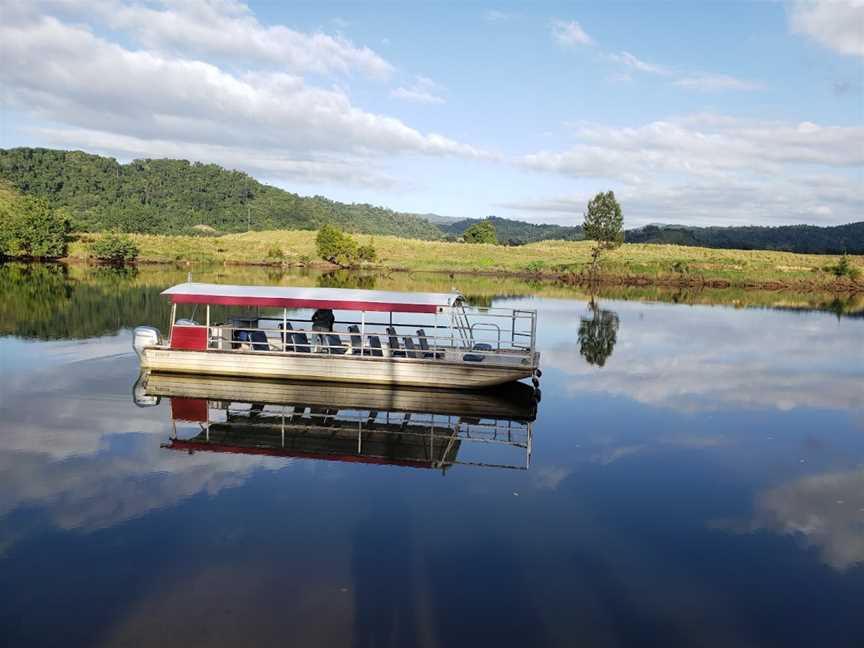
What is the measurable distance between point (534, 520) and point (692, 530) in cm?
288

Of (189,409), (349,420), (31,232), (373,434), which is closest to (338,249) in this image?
(31,232)

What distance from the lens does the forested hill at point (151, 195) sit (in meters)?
154

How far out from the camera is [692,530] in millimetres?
12086

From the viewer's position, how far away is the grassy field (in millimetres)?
86062

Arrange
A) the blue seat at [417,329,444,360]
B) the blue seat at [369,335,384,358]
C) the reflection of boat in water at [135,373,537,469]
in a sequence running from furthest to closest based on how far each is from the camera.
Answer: the blue seat at [369,335,384,358] → the blue seat at [417,329,444,360] → the reflection of boat in water at [135,373,537,469]

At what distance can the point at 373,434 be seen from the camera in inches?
680

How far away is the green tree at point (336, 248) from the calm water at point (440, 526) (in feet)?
227

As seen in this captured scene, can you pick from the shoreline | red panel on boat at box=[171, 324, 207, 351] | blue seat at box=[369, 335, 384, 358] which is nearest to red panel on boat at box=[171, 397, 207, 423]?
red panel on boat at box=[171, 324, 207, 351]

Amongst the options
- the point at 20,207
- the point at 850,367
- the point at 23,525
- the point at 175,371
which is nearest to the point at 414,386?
the point at 175,371

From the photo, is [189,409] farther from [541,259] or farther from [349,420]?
[541,259]

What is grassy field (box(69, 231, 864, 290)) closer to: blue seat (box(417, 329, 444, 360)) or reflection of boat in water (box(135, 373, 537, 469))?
blue seat (box(417, 329, 444, 360))

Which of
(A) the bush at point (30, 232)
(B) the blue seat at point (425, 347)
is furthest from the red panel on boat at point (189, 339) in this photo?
(A) the bush at point (30, 232)

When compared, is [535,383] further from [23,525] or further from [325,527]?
[23,525]

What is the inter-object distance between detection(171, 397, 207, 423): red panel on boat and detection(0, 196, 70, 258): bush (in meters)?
77.6
